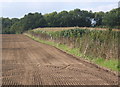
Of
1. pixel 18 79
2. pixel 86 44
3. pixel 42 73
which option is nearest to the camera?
pixel 18 79

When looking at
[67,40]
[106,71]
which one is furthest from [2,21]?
[106,71]

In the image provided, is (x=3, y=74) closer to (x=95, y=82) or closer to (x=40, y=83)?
(x=40, y=83)

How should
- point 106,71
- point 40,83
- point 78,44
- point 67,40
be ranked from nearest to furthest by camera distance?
point 40,83, point 106,71, point 78,44, point 67,40

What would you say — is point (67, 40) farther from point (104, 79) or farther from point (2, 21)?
point (2, 21)

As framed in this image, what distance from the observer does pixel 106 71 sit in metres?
13.1

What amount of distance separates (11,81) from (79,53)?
10.8 m

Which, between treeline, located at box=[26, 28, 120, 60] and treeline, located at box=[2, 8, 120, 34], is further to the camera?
treeline, located at box=[2, 8, 120, 34]

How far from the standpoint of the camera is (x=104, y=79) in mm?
10805

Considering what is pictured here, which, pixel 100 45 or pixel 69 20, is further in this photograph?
pixel 69 20

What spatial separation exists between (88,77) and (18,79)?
10.8ft

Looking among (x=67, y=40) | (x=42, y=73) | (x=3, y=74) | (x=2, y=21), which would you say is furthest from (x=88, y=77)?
(x=2, y=21)

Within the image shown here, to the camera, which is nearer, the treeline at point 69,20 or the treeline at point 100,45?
the treeline at point 100,45

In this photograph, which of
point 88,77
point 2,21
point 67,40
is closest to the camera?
point 88,77

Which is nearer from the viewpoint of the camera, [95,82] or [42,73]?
[95,82]
